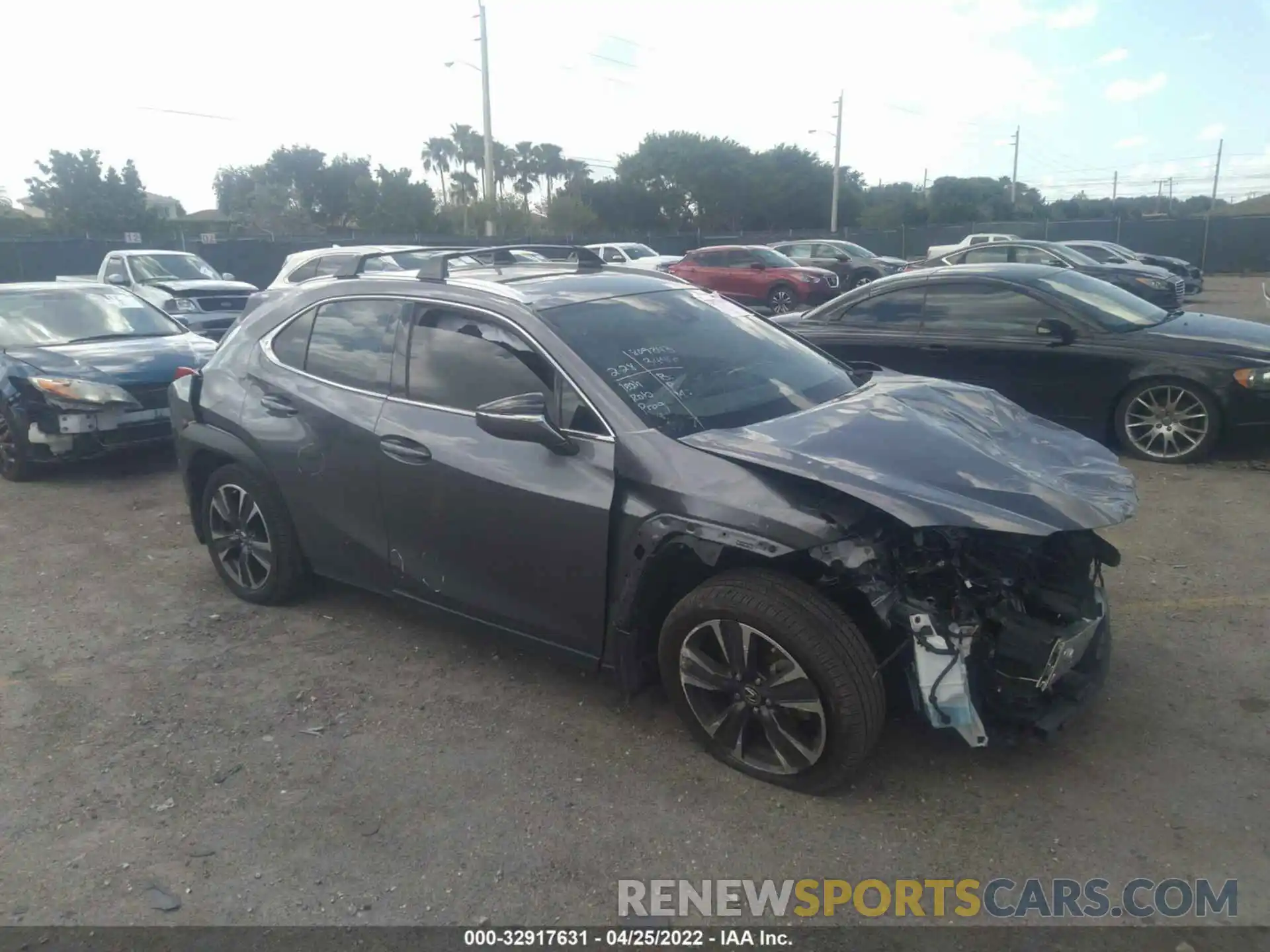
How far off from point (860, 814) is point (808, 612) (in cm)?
74

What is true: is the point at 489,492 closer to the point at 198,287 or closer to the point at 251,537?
the point at 251,537

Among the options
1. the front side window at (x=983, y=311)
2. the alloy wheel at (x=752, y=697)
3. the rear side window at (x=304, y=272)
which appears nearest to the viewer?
the alloy wheel at (x=752, y=697)

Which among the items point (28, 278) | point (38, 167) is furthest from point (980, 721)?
point (38, 167)

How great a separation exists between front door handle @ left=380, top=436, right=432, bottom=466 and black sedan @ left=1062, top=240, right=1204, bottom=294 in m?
19.8

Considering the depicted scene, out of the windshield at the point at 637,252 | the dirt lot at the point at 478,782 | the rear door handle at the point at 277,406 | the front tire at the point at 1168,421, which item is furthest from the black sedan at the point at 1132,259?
the rear door handle at the point at 277,406

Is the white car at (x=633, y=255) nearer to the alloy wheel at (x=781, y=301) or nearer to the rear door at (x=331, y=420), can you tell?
A: the alloy wheel at (x=781, y=301)

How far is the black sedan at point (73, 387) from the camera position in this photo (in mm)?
7547

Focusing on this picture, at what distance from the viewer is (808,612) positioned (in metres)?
3.16

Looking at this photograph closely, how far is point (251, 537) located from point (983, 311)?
592 cm

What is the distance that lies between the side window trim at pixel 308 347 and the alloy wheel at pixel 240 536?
711 millimetres

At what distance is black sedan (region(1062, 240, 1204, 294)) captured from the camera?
20984 millimetres

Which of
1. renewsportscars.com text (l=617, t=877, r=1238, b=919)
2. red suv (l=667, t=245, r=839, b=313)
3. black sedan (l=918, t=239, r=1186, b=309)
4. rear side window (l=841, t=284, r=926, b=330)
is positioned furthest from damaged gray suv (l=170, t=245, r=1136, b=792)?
red suv (l=667, t=245, r=839, b=313)

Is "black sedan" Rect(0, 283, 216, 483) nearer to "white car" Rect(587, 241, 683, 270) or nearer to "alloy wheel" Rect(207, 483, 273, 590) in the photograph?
"alloy wheel" Rect(207, 483, 273, 590)

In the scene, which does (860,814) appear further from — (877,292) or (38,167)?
(38,167)
